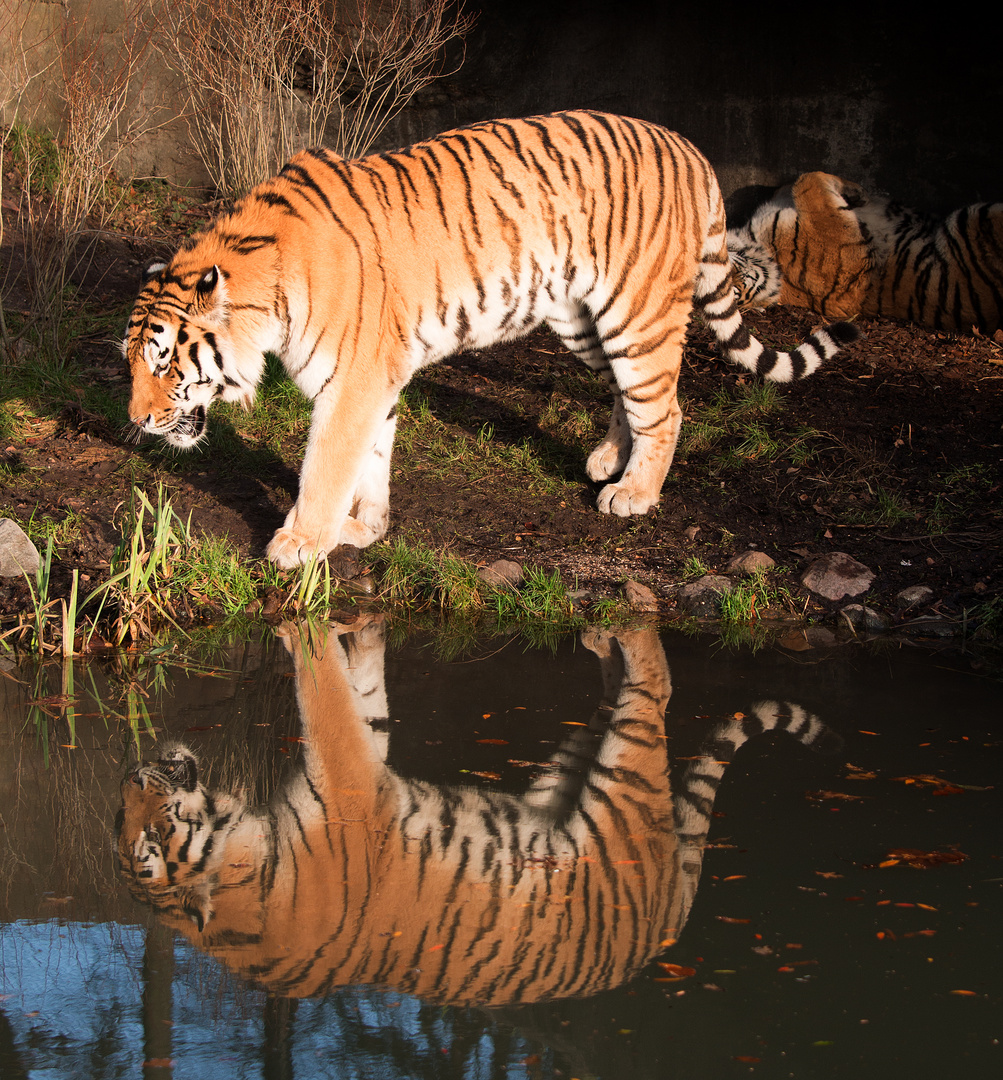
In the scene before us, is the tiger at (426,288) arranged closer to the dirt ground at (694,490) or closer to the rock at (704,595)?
the dirt ground at (694,490)

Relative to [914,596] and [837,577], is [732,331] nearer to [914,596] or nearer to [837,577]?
[837,577]

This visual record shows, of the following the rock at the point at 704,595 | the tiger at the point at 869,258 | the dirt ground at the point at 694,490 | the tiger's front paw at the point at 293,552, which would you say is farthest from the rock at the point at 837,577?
the tiger at the point at 869,258

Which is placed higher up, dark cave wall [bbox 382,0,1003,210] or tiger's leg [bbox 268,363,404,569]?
dark cave wall [bbox 382,0,1003,210]

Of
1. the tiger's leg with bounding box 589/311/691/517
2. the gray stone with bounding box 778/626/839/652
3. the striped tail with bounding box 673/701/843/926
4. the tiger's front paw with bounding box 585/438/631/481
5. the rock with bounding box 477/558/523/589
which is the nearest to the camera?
the striped tail with bounding box 673/701/843/926

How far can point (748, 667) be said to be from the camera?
3.51 m

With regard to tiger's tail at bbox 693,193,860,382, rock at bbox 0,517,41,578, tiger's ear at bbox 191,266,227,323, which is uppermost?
tiger's tail at bbox 693,193,860,382

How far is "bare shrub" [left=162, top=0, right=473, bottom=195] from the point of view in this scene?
6379mm

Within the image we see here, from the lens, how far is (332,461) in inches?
159

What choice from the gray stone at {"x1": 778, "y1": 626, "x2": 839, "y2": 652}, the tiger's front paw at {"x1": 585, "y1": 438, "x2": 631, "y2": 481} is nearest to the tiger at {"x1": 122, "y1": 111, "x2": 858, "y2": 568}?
the tiger's front paw at {"x1": 585, "y1": 438, "x2": 631, "y2": 481}

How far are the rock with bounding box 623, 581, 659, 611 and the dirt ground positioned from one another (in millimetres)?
63

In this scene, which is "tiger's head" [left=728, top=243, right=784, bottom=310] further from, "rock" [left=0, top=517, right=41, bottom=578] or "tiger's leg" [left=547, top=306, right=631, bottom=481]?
"rock" [left=0, top=517, right=41, bottom=578]

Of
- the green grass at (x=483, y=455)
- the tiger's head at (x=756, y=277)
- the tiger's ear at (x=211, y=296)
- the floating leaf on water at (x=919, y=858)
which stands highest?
the tiger's head at (x=756, y=277)

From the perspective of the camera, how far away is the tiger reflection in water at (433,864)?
1985mm

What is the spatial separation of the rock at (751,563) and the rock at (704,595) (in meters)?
0.09
